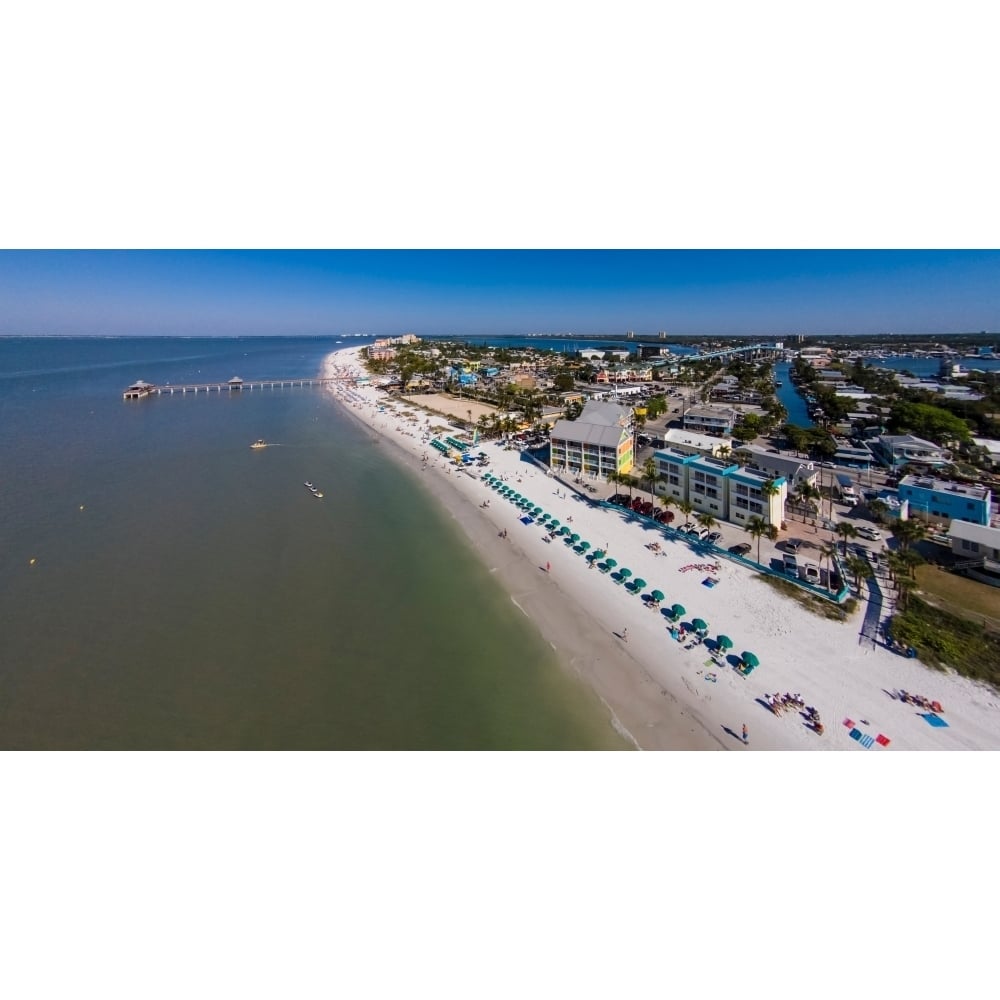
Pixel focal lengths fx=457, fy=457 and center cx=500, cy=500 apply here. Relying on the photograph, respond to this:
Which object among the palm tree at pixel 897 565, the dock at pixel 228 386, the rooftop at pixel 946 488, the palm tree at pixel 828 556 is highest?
the dock at pixel 228 386

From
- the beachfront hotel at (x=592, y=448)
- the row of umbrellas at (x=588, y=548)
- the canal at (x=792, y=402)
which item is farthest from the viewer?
the canal at (x=792, y=402)

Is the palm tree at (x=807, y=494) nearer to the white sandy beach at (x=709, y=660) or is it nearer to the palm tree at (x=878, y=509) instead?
the palm tree at (x=878, y=509)

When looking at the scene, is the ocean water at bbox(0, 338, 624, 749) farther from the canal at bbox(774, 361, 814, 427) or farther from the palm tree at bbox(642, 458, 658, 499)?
the canal at bbox(774, 361, 814, 427)

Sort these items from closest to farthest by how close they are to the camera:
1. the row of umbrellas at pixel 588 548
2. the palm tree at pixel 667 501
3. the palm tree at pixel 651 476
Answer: the row of umbrellas at pixel 588 548 < the palm tree at pixel 667 501 < the palm tree at pixel 651 476

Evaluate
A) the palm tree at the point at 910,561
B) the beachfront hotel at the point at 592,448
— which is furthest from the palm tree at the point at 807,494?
the beachfront hotel at the point at 592,448

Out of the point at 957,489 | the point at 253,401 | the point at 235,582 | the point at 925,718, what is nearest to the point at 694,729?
the point at 925,718

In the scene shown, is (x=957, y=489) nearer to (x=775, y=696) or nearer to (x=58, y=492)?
(x=775, y=696)
